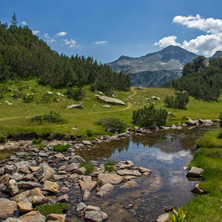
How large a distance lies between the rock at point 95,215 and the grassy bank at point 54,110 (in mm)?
20199

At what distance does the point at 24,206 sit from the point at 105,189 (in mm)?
5709

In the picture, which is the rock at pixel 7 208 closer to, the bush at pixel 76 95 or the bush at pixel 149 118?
the bush at pixel 149 118

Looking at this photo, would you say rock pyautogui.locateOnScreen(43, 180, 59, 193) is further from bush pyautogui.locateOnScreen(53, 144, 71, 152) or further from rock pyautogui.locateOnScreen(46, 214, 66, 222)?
bush pyautogui.locateOnScreen(53, 144, 71, 152)

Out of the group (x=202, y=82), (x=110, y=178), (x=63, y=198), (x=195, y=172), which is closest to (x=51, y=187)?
(x=63, y=198)

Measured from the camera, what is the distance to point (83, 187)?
14.5 m

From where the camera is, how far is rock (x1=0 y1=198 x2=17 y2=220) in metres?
10.9

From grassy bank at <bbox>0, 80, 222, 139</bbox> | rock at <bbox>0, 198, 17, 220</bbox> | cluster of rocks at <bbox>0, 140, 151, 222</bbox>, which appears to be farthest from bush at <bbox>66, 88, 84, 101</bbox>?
rock at <bbox>0, 198, 17, 220</bbox>

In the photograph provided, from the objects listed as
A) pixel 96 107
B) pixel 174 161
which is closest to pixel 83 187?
pixel 174 161

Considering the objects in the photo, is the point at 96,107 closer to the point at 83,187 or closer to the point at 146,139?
the point at 146,139

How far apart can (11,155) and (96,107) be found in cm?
3846

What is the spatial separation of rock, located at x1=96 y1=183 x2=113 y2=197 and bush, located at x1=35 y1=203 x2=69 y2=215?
2.72 meters

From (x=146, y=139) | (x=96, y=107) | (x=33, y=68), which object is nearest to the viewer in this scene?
(x=146, y=139)

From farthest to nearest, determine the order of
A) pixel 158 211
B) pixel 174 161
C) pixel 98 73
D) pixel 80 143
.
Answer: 1. pixel 98 73
2. pixel 80 143
3. pixel 174 161
4. pixel 158 211

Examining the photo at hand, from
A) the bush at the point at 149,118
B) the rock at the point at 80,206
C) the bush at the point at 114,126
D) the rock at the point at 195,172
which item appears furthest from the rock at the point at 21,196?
the bush at the point at 149,118
